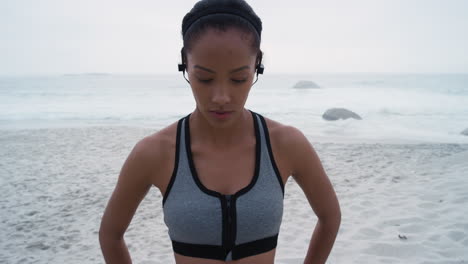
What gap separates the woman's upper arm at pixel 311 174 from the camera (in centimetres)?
153

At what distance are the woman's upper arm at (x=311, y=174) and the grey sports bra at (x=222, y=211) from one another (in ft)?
0.42

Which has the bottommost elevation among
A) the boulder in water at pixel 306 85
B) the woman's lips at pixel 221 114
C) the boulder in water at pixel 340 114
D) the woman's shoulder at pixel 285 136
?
the boulder in water at pixel 340 114

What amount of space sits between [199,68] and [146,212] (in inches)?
203

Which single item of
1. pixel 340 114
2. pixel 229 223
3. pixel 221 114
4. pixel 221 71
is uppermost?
pixel 221 71

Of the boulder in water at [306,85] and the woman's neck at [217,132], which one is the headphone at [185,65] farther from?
the boulder in water at [306,85]

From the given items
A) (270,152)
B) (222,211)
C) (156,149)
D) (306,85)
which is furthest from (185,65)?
(306,85)

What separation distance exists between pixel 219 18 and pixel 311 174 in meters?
0.82

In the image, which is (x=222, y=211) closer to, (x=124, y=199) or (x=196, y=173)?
(x=196, y=173)

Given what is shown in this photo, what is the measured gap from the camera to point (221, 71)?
129 cm

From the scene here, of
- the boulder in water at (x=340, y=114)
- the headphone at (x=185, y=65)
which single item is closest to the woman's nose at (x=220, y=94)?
the headphone at (x=185, y=65)

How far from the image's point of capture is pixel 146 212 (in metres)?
5.94

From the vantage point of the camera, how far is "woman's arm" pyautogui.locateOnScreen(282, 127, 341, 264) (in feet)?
5.03

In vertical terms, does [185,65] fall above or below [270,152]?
above

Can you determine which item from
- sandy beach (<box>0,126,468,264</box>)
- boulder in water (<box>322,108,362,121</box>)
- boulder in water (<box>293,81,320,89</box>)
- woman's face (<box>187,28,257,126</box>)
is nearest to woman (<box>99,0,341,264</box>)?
woman's face (<box>187,28,257,126</box>)
